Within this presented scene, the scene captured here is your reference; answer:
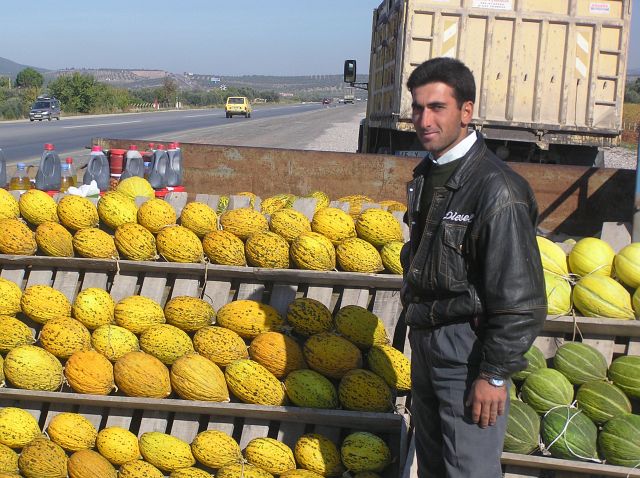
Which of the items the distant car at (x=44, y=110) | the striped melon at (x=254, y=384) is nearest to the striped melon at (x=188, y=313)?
the striped melon at (x=254, y=384)

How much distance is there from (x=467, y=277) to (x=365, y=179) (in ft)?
19.5

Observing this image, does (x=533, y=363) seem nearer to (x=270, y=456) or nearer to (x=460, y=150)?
(x=270, y=456)

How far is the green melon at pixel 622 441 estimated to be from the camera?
423 cm

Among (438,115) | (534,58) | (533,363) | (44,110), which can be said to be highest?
(44,110)

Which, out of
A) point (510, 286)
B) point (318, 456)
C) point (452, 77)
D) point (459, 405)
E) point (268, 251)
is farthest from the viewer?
point (268, 251)

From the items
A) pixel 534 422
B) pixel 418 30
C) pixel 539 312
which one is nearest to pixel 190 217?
pixel 534 422

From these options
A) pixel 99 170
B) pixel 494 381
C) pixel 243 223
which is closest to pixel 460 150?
pixel 494 381

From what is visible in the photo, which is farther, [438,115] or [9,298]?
[9,298]

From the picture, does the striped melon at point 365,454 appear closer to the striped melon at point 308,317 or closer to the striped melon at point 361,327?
the striped melon at point 361,327

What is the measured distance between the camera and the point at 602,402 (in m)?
4.52

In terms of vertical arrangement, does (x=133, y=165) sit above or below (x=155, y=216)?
above

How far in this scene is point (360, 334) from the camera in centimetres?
498

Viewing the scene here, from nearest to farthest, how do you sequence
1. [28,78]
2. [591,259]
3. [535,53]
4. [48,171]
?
1. [591,259]
2. [48,171]
3. [535,53]
4. [28,78]

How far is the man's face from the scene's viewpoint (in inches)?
125
